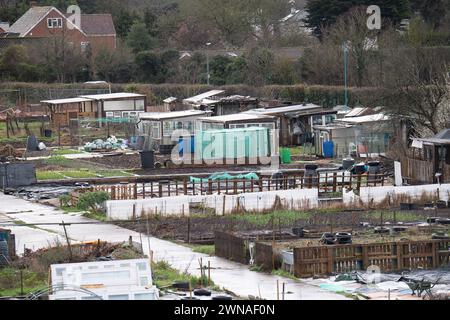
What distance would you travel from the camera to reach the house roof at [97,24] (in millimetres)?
75750

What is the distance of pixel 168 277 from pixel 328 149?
23599 mm

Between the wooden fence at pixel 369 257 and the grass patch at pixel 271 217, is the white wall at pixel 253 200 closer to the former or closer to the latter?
the grass patch at pixel 271 217

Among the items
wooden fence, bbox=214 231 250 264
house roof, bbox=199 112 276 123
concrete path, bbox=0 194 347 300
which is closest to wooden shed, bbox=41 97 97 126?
house roof, bbox=199 112 276 123

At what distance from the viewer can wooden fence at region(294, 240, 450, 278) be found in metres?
23.2

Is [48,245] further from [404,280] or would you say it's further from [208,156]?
[208,156]

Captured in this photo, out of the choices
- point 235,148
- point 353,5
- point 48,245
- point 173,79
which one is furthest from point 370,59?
point 48,245

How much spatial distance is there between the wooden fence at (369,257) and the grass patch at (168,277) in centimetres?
190

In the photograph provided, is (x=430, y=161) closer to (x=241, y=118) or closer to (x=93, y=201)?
(x=93, y=201)

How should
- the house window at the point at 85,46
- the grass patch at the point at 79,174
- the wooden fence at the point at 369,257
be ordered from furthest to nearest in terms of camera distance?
the house window at the point at 85,46, the grass patch at the point at 79,174, the wooden fence at the point at 369,257

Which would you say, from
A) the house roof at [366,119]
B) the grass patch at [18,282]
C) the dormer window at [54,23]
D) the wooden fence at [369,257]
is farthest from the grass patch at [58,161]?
the dormer window at [54,23]

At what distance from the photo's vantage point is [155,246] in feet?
89.4

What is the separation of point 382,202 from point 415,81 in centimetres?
1014

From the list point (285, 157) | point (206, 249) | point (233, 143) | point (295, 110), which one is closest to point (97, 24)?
point (295, 110)

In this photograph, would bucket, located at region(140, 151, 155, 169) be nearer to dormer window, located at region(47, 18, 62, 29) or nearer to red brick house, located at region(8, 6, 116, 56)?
red brick house, located at region(8, 6, 116, 56)
